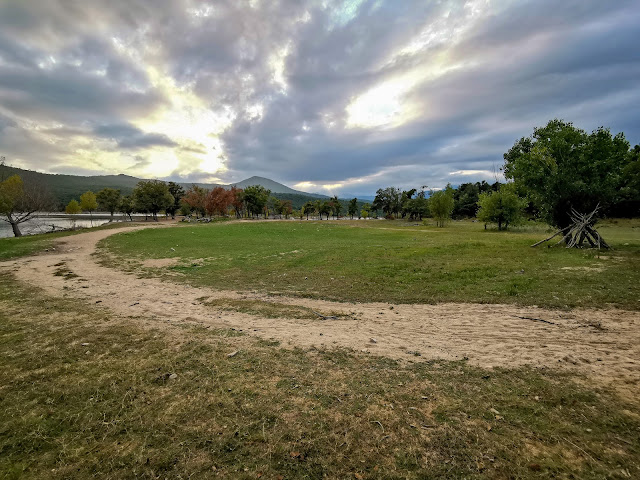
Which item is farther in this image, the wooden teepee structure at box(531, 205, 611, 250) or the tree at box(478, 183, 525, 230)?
the tree at box(478, 183, 525, 230)

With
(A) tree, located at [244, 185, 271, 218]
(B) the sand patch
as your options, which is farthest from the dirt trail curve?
(A) tree, located at [244, 185, 271, 218]

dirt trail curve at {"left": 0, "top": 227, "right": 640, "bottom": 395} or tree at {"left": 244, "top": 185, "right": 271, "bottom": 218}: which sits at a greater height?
tree at {"left": 244, "top": 185, "right": 271, "bottom": 218}

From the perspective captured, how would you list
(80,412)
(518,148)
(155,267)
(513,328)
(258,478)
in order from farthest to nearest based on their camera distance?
1. (518,148)
2. (155,267)
3. (513,328)
4. (80,412)
5. (258,478)

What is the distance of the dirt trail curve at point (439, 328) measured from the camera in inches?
233

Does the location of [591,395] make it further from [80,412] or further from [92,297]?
[92,297]

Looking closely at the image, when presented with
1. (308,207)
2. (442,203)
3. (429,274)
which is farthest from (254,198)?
(429,274)

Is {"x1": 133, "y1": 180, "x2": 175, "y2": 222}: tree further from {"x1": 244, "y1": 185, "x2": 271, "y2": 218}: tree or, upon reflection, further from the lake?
{"x1": 244, "y1": 185, "x2": 271, "y2": 218}: tree

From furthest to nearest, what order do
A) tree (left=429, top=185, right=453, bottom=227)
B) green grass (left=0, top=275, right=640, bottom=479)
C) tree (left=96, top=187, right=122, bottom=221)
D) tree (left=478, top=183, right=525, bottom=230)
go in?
1. tree (left=96, top=187, right=122, bottom=221)
2. tree (left=429, top=185, right=453, bottom=227)
3. tree (left=478, top=183, right=525, bottom=230)
4. green grass (left=0, top=275, right=640, bottom=479)

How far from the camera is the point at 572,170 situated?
21.4 meters

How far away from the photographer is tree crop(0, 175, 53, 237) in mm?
37000

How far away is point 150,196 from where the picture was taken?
8081 centimetres

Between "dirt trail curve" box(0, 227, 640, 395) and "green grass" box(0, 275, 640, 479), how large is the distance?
2.50ft

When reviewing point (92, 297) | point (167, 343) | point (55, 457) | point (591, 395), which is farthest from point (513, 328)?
point (92, 297)

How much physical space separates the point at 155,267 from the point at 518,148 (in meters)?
48.5
